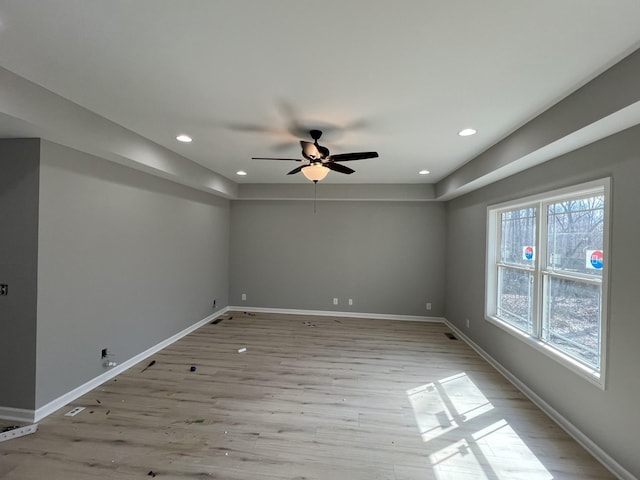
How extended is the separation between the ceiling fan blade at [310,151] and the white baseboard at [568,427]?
128 inches

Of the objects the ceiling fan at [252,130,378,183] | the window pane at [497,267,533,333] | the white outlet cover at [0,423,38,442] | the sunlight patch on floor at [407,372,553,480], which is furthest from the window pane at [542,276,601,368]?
the white outlet cover at [0,423,38,442]

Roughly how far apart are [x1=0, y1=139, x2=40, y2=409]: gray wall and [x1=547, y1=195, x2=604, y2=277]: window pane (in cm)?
470

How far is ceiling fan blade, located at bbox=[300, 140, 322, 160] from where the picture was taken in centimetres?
262

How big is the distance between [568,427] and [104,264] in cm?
474

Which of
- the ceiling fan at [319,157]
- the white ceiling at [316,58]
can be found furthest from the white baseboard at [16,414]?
the ceiling fan at [319,157]

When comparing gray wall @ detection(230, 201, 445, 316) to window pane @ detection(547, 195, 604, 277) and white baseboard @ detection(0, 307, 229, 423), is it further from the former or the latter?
window pane @ detection(547, 195, 604, 277)

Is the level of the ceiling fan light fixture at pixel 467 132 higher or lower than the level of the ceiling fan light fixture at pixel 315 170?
higher

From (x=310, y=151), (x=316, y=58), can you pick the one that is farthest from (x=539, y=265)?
(x=316, y=58)

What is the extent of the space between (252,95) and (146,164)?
183 centimetres

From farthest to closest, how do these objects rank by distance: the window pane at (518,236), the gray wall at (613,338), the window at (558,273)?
the window pane at (518,236) → the window at (558,273) → the gray wall at (613,338)

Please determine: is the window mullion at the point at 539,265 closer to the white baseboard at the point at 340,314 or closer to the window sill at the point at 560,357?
the window sill at the point at 560,357

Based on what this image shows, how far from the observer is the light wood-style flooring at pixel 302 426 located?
1.96 m

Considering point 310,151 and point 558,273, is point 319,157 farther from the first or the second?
point 558,273

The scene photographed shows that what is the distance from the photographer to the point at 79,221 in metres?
2.72
